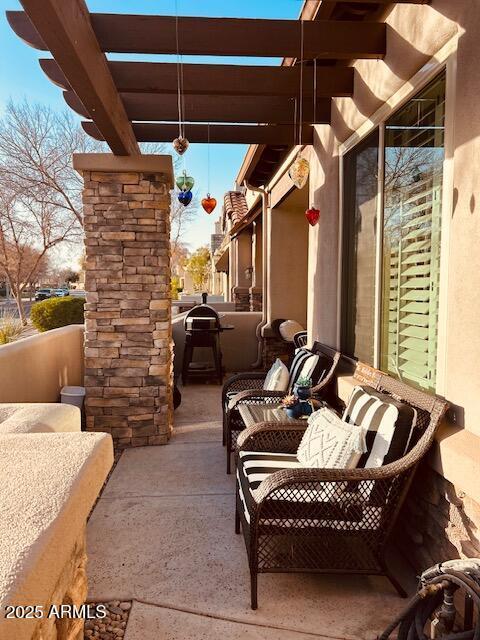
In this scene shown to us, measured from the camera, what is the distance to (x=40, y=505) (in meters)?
1.31

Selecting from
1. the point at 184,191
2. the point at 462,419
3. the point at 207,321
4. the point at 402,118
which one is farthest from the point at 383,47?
the point at 207,321

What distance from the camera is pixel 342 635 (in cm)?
217

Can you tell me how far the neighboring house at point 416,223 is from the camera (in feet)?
7.43

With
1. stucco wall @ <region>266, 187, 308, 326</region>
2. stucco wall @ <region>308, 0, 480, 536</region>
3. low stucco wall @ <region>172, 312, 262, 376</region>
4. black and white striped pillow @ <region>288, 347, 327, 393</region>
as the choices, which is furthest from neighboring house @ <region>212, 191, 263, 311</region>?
stucco wall @ <region>308, 0, 480, 536</region>

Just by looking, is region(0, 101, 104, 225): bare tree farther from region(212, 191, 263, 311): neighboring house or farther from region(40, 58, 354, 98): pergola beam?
region(40, 58, 354, 98): pergola beam

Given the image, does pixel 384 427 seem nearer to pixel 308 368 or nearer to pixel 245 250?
pixel 308 368

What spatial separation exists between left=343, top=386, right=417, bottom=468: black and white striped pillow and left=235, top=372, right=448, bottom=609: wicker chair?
7cm

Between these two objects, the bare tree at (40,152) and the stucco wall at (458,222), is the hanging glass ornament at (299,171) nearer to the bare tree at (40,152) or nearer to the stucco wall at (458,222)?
the stucco wall at (458,222)

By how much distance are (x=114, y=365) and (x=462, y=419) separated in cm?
346

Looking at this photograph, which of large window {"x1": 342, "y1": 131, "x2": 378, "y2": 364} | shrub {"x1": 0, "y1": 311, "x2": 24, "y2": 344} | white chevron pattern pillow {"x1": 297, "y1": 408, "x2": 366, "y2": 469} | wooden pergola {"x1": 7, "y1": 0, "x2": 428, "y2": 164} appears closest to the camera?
white chevron pattern pillow {"x1": 297, "y1": 408, "x2": 366, "y2": 469}

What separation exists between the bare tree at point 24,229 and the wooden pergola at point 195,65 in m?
13.1

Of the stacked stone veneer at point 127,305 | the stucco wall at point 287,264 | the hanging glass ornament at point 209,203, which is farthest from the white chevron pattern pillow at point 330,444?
the stucco wall at point 287,264

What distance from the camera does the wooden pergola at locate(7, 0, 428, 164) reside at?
8.87ft

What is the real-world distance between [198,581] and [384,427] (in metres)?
1.31
